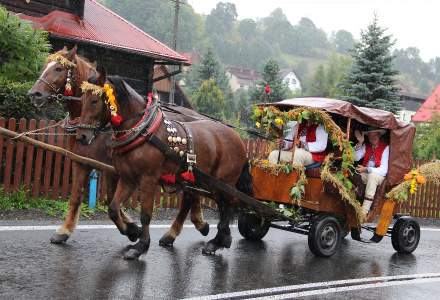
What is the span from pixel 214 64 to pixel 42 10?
37.9m

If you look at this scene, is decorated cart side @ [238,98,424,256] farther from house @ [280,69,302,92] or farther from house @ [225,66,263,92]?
house @ [280,69,302,92]

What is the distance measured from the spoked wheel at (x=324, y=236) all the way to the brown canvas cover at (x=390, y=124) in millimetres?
1181

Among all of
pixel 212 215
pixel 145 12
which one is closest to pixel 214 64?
pixel 212 215

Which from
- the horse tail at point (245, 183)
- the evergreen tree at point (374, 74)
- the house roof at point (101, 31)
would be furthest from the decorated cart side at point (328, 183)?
the evergreen tree at point (374, 74)

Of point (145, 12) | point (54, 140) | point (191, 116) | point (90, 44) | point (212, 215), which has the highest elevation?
point (145, 12)

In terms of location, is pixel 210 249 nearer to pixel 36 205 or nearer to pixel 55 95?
pixel 55 95

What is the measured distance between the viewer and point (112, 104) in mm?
6594

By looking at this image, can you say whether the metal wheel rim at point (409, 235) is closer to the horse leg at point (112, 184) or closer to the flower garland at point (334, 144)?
the flower garland at point (334, 144)

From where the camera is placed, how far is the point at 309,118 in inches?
321

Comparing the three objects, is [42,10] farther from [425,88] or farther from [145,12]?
[425,88]

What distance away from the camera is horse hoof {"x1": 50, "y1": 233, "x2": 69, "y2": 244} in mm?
7367

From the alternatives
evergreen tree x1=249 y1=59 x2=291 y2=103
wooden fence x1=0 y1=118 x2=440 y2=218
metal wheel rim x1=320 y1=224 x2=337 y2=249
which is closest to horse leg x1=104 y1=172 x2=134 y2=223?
wooden fence x1=0 y1=118 x2=440 y2=218

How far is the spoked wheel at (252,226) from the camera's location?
347 inches

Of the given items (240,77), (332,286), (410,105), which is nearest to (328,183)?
(332,286)
